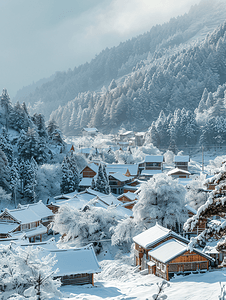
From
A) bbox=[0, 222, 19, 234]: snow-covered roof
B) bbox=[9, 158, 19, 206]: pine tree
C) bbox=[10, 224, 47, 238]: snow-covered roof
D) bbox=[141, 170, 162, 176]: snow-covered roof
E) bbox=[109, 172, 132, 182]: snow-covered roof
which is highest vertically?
bbox=[9, 158, 19, 206]: pine tree

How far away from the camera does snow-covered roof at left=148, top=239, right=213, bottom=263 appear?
21322 mm

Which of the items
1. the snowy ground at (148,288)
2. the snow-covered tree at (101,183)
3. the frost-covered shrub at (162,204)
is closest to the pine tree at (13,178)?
the snow-covered tree at (101,183)

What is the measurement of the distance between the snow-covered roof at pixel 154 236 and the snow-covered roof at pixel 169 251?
1.73 feet

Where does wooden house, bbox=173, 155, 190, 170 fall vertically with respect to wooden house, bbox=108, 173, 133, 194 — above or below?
above

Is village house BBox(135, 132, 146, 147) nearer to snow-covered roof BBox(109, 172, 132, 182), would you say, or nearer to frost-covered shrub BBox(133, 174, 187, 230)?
snow-covered roof BBox(109, 172, 132, 182)

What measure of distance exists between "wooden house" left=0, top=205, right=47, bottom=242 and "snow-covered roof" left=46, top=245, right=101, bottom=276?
47.4ft

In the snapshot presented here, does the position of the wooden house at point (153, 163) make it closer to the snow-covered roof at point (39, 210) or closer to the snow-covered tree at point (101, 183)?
A: the snow-covered tree at point (101, 183)

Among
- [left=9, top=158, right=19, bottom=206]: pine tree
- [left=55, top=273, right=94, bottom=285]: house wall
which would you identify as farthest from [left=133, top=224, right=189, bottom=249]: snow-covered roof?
[left=9, top=158, right=19, bottom=206]: pine tree

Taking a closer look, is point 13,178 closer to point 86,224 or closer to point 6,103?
point 86,224

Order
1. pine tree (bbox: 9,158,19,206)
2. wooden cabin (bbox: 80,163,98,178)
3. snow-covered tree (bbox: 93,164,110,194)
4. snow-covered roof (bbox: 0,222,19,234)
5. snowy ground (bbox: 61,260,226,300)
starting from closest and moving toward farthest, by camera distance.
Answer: snowy ground (bbox: 61,260,226,300), snow-covered roof (bbox: 0,222,19,234), pine tree (bbox: 9,158,19,206), snow-covered tree (bbox: 93,164,110,194), wooden cabin (bbox: 80,163,98,178)

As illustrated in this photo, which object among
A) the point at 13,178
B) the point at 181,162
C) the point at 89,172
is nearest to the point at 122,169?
the point at 89,172

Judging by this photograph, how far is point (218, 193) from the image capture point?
787 centimetres

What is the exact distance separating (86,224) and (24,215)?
1012cm

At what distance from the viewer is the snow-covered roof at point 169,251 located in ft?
70.0
